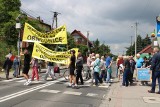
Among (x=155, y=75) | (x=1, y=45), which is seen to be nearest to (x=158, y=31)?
(x=155, y=75)

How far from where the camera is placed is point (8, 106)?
1019cm

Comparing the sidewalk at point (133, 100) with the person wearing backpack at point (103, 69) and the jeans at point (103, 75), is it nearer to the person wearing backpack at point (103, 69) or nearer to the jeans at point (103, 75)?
the person wearing backpack at point (103, 69)

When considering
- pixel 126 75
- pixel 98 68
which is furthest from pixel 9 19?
pixel 126 75

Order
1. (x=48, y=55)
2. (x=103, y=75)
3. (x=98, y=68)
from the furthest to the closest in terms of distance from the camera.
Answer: (x=103, y=75) → (x=48, y=55) → (x=98, y=68)

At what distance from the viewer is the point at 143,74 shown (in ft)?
56.6

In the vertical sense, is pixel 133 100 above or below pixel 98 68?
below

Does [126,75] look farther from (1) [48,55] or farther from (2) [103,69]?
(1) [48,55]

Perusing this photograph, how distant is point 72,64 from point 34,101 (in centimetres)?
532

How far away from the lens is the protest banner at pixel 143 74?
56.4 ft

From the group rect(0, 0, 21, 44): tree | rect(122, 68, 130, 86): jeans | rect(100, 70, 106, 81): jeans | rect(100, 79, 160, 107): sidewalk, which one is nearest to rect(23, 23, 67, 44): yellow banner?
rect(100, 70, 106, 81): jeans

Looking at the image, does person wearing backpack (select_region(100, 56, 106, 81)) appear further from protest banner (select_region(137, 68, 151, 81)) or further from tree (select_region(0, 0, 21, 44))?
tree (select_region(0, 0, 21, 44))

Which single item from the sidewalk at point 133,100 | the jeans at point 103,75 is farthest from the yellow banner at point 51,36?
the sidewalk at point 133,100

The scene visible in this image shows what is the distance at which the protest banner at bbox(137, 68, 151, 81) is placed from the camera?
1719cm

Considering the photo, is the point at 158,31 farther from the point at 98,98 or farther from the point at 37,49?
the point at 37,49
